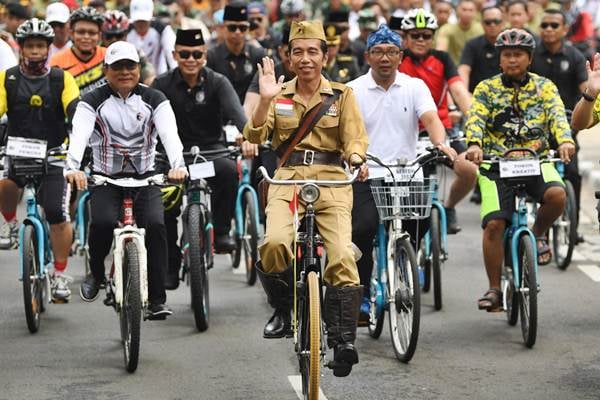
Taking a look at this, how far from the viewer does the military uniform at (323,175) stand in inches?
362

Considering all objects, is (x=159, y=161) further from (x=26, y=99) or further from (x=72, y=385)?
(x=72, y=385)

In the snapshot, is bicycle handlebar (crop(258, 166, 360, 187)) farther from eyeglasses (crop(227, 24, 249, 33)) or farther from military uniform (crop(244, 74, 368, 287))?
eyeglasses (crop(227, 24, 249, 33))

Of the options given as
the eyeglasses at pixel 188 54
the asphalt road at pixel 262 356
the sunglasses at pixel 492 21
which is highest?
the sunglasses at pixel 492 21

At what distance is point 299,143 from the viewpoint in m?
9.61

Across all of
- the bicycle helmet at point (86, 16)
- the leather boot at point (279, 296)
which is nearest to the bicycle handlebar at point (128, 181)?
the leather boot at point (279, 296)

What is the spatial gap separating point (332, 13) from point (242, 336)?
6.81 metres

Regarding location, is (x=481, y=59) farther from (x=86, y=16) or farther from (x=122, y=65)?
(x=122, y=65)

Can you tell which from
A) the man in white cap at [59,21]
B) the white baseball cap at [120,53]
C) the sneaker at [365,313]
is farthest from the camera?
the man in white cap at [59,21]

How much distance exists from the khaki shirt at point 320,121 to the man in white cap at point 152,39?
28.3 feet

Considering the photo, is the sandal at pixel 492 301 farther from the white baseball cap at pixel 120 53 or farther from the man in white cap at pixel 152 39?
the man in white cap at pixel 152 39

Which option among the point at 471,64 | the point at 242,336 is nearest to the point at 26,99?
the point at 242,336

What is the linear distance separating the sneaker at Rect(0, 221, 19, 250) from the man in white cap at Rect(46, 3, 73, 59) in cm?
386

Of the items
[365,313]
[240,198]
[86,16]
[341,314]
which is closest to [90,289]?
[365,313]

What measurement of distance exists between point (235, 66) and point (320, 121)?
Result: 5798mm
